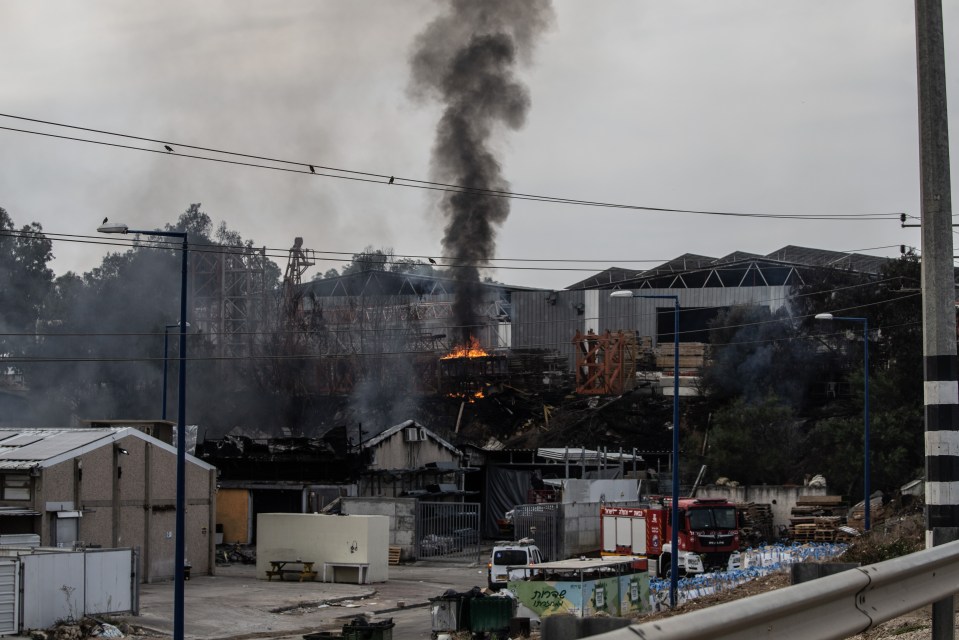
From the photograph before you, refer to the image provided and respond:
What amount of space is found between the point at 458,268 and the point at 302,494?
3532cm

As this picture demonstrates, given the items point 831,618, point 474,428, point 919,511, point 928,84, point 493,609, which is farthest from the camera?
point 474,428

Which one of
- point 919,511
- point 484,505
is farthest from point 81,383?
point 919,511

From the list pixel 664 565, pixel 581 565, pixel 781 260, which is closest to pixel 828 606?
pixel 581 565

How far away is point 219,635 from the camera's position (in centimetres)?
2706

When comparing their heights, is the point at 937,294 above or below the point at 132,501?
above

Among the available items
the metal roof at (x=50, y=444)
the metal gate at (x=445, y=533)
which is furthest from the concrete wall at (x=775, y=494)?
the metal roof at (x=50, y=444)

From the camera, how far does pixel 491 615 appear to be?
2364 cm

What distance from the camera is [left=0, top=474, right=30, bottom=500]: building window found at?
112 ft

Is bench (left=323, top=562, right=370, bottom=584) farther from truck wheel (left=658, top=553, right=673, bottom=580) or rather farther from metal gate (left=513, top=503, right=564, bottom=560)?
truck wheel (left=658, top=553, right=673, bottom=580)

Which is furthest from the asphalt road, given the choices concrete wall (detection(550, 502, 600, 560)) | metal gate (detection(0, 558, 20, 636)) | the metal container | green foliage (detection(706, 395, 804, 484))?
green foliage (detection(706, 395, 804, 484))

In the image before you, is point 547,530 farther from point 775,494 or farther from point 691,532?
point 775,494

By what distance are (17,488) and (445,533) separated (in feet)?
64.8

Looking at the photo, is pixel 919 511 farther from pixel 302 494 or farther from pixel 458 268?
pixel 458 268

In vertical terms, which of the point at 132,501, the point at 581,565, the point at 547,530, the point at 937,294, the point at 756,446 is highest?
the point at 937,294
